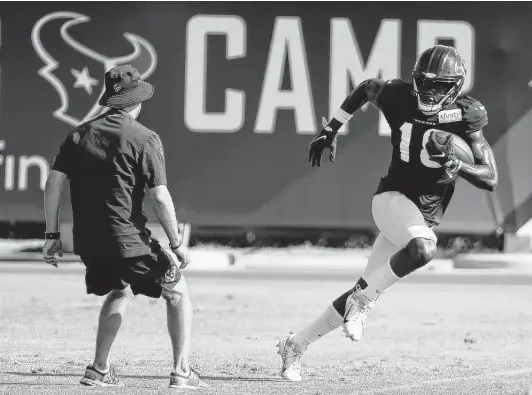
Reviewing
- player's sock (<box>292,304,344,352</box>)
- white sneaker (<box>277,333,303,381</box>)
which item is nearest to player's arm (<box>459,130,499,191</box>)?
player's sock (<box>292,304,344,352</box>)

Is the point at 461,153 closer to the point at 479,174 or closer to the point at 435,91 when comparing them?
the point at 479,174

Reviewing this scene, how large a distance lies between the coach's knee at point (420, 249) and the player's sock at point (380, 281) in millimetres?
166

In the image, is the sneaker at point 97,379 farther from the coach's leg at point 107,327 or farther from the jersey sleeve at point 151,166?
the jersey sleeve at point 151,166

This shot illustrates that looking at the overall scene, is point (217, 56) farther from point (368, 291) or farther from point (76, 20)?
point (368, 291)

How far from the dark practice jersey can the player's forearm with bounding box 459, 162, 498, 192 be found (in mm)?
275

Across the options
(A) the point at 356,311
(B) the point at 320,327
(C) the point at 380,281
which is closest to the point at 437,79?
(C) the point at 380,281

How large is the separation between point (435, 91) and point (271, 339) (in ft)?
10.3

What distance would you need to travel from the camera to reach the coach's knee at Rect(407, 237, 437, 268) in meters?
7.05

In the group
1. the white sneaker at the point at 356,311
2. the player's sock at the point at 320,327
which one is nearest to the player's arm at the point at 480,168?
the white sneaker at the point at 356,311

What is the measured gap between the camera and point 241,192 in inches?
503

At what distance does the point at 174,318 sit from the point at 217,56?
6.25m

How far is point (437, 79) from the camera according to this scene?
7270mm

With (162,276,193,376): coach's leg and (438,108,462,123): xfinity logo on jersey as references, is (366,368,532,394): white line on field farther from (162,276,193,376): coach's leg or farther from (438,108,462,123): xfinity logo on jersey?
(438,108,462,123): xfinity logo on jersey

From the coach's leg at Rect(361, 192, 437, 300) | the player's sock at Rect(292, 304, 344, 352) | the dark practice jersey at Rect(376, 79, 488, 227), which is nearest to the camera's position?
the coach's leg at Rect(361, 192, 437, 300)
